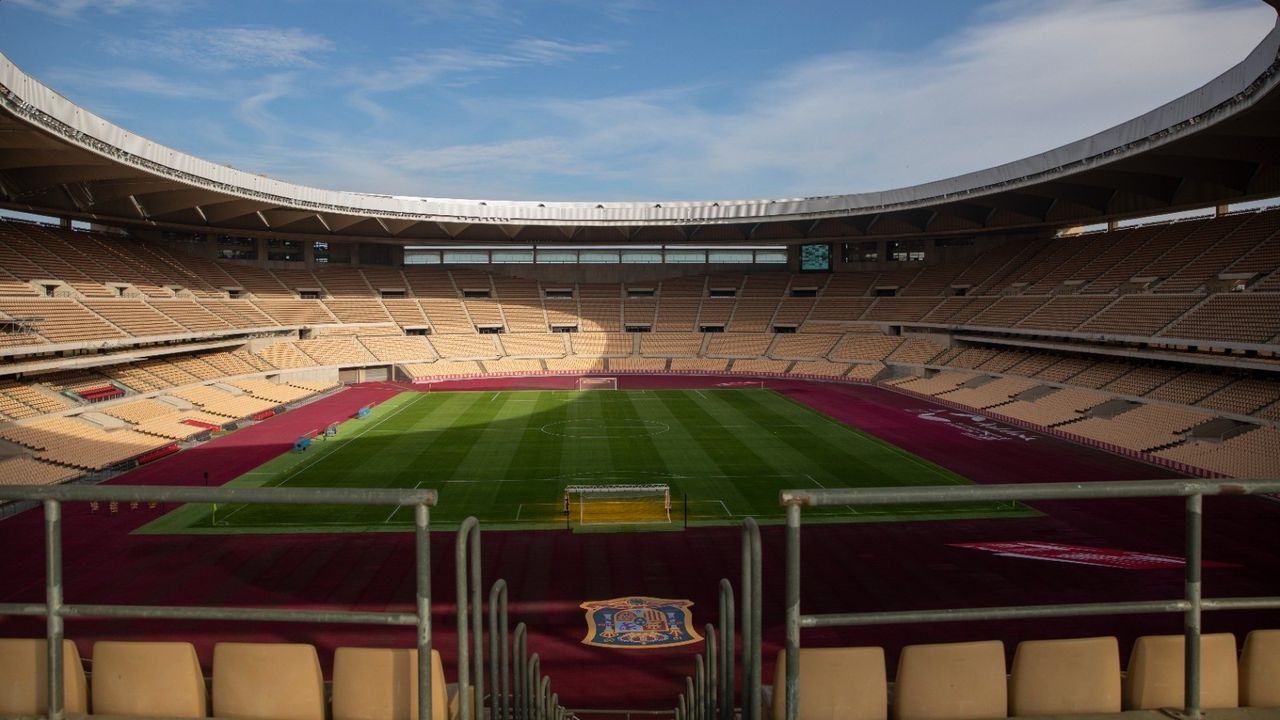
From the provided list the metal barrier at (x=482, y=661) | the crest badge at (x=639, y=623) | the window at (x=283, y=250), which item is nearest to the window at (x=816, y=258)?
the window at (x=283, y=250)

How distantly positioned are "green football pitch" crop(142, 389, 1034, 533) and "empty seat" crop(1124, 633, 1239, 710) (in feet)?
58.3

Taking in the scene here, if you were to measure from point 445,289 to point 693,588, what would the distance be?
190ft

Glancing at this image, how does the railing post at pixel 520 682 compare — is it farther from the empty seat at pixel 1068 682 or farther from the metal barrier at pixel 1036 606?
the empty seat at pixel 1068 682

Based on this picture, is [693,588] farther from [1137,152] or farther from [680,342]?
[680,342]

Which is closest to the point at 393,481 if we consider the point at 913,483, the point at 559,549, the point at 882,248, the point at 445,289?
the point at 559,549

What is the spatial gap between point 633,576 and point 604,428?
19156 millimetres

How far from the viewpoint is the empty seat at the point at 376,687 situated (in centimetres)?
362

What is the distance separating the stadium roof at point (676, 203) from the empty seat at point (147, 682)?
30.5m

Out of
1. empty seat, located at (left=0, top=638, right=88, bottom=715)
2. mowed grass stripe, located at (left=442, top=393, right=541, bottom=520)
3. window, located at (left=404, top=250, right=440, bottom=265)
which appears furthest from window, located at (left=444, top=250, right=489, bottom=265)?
empty seat, located at (left=0, top=638, right=88, bottom=715)

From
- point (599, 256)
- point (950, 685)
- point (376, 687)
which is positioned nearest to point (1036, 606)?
point (950, 685)

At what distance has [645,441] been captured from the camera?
34531 millimetres

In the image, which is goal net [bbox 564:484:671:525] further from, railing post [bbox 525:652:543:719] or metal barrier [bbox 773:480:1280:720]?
metal barrier [bbox 773:480:1280:720]

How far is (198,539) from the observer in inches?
831

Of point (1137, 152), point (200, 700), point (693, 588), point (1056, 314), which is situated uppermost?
point (1137, 152)
